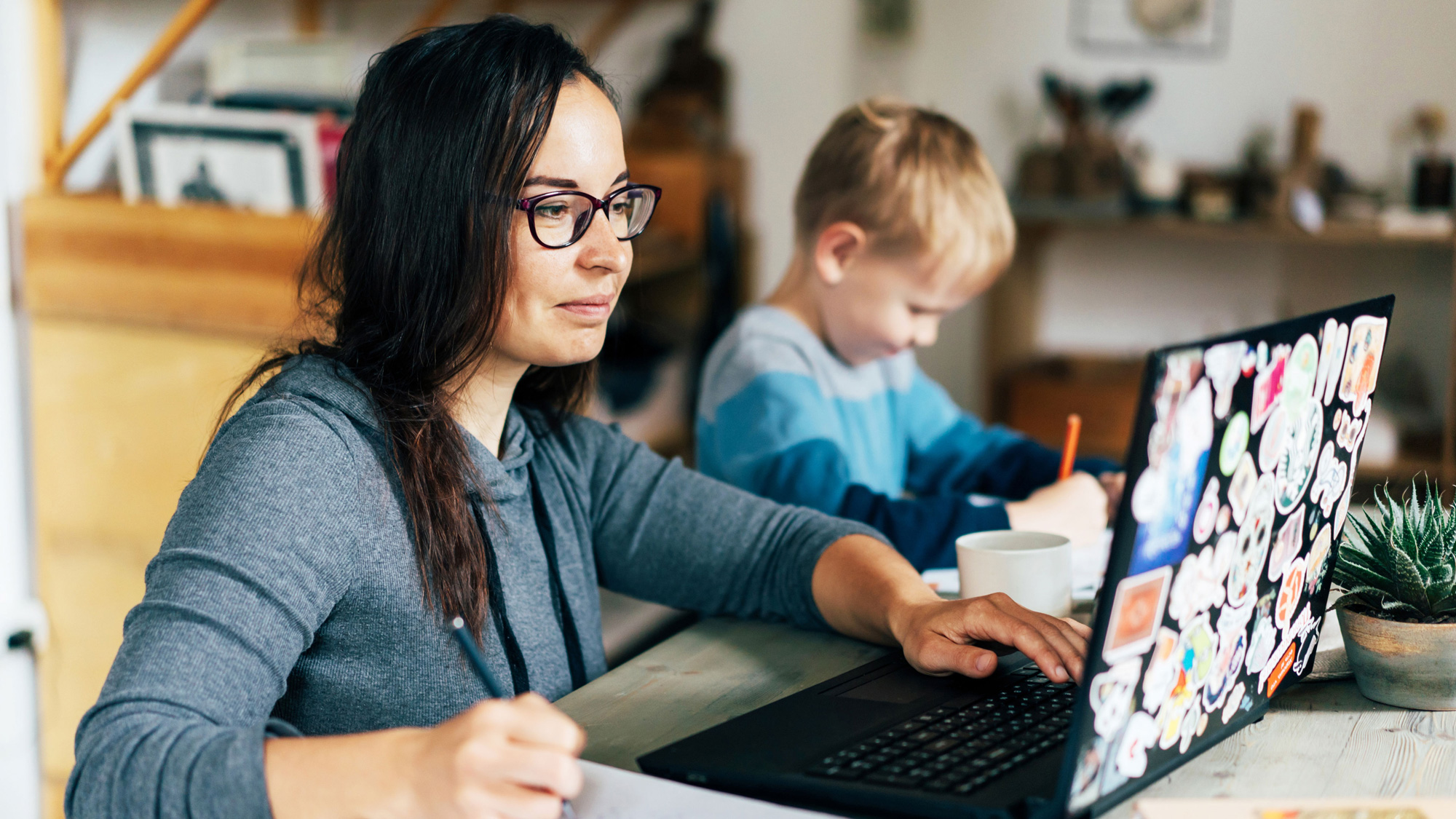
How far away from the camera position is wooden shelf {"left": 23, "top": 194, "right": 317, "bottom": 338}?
1976 mm

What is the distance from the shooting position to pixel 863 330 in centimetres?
142

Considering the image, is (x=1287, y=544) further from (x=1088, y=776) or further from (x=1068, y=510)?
(x=1068, y=510)

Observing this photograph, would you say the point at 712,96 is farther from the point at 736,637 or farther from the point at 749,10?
the point at 736,637

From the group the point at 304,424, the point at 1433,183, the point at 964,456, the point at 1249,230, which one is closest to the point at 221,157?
the point at 964,456

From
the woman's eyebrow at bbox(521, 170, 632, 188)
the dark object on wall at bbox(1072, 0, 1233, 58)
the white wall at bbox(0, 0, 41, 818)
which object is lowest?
the white wall at bbox(0, 0, 41, 818)

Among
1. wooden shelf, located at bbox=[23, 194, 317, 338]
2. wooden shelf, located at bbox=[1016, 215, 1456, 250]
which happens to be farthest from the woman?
wooden shelf, located at bbox=[1016, 215, 1456, 250]

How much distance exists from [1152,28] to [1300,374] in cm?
282

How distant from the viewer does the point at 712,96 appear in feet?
8.79

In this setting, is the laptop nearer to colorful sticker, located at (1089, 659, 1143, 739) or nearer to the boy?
colorful sticker, located at (1089, 659, 1143, 739)

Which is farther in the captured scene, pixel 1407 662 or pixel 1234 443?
pixel 1407 662

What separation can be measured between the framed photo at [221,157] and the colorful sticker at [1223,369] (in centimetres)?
164

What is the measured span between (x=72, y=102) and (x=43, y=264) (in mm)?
342

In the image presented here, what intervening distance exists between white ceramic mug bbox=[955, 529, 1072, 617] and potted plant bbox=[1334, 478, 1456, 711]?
0.20 meters

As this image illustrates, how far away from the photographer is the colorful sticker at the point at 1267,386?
2.03ft
